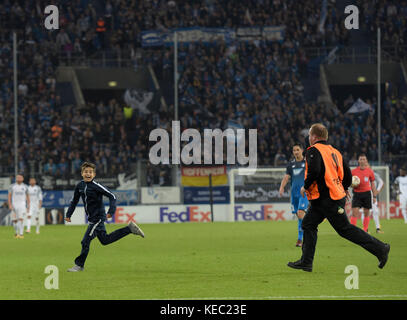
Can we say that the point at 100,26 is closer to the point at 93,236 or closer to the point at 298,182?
the point at 298,182

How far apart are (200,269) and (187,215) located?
68.5ft

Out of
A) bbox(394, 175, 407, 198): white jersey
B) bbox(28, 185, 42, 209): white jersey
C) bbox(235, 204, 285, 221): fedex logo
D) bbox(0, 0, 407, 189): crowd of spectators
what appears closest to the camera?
bbox(28, 185, 42, 209): white jersey

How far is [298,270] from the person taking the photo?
13242mm

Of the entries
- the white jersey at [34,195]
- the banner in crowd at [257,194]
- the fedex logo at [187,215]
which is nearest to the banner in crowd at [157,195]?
the fedex logo at [187,215]

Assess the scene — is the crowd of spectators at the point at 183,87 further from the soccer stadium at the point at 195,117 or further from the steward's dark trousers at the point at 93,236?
the steward's dark trousers at the point at 93,236

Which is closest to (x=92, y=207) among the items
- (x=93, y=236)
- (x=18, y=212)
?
(x=93, y=236)

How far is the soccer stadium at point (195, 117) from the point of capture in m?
26.3

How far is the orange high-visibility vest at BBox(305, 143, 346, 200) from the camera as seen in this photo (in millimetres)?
11992

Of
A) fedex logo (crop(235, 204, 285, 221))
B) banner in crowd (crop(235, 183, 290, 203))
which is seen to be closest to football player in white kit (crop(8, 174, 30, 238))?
fedex logo (crop(235, 204, 285, 221))

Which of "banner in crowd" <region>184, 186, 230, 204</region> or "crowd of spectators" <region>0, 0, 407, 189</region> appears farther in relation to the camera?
"crowd of spectators" <region>0, 0, 407, 189</region>

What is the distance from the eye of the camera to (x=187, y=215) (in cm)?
3488

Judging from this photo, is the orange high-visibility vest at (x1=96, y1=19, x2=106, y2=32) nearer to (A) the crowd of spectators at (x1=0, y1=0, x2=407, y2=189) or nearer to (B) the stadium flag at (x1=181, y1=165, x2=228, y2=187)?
(A) the crowd of spectators at (x1=0, y1=0, x2=407, y2=189)

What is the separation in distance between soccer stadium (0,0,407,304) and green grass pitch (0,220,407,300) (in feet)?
1.02

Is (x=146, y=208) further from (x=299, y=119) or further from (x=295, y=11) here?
(x=295, y=11)
